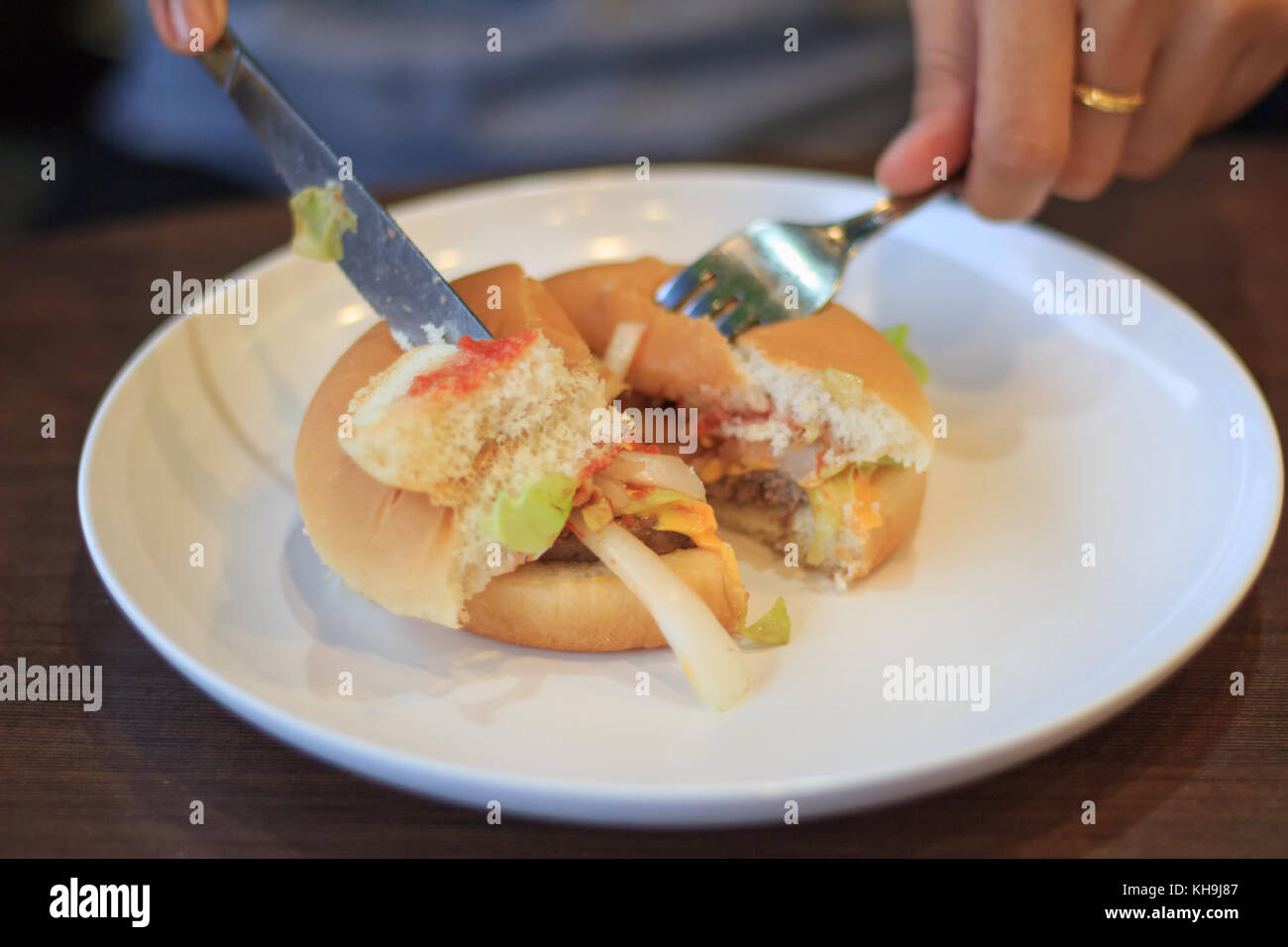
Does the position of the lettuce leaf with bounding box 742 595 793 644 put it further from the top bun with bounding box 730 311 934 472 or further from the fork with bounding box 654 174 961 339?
the fork with bounding box 654 174 961 339

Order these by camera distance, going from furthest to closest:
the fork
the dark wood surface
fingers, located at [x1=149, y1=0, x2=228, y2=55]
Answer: the fork < fingers, located at [x1=149, y1=0, x2=228, y2=55] < the dark wood surface

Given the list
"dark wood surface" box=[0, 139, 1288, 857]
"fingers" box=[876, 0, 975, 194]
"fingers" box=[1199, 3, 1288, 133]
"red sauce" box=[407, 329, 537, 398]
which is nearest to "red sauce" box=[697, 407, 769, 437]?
"red sauce" box=[407, 329, 537, 398]

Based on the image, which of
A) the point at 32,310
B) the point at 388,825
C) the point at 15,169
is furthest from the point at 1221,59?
the point at 15,169

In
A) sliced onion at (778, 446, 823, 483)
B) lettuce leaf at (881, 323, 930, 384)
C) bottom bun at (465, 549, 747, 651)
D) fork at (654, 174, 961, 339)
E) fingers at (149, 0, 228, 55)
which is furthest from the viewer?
lettuce leaf at (881, 323, 930, 384)


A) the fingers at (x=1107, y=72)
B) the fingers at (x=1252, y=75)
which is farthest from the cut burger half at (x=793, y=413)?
the fingers at (x=1252, y=75)

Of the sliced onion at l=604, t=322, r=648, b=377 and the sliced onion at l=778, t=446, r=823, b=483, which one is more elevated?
the sliced onion at l=604, t=322, r=648, b=377
